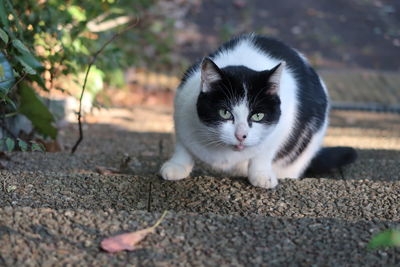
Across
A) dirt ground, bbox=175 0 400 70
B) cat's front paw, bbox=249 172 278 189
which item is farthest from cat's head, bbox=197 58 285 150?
dirt ground, bbox=175 0 400 70

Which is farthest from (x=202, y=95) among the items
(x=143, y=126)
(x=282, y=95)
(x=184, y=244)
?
(x=143, y=126)

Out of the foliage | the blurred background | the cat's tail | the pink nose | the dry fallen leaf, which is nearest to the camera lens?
the dry fallen leaf

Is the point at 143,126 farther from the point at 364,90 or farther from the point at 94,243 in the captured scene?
the point at 94,243

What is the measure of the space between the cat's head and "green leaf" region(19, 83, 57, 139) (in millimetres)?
959

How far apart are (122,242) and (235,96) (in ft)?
3.07

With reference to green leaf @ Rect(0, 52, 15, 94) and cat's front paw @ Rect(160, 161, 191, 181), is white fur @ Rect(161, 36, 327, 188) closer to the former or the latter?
cat's front paw @ Rect(160, 161, 191, 181)

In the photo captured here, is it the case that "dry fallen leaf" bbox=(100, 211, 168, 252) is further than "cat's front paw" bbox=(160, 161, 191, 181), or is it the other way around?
"cat's front paw" bbox=(160, 161, 191, 181)

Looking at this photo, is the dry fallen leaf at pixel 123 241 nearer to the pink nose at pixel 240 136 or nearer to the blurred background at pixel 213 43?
the pink nose at pixel 240 136

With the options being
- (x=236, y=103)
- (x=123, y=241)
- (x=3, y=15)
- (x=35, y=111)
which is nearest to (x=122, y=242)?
(x=123, y=241)

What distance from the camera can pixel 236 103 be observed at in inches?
85.4

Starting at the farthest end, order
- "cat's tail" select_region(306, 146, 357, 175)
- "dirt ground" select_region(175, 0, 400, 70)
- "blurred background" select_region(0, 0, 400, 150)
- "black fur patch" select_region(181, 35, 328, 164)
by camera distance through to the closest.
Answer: "dirt ground" select_region(175, 0, 400, 70), "blurred background" select_region(0, 0, 400, 150), "cat's tail" select_region(306, 146, 357, 175), "black fur patch" select_region(181, 35, 328, 164)

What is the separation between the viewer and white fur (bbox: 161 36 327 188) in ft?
7.09

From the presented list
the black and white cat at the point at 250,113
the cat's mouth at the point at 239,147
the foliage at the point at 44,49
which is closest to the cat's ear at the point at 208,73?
the black and white cat at the point at 250,113

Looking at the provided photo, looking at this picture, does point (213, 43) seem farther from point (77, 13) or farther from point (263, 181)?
point (263, 181)
